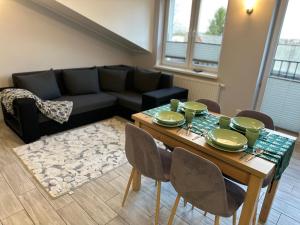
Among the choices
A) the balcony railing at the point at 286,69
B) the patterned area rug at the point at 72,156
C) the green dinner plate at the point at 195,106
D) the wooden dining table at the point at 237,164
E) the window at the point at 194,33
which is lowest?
the patterned area rug at the point at 72,156

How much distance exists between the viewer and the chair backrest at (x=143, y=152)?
58.1 inches

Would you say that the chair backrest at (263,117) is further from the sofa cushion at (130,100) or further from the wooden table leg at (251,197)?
the sofa cushion at (130,100)

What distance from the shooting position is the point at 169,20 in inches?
164

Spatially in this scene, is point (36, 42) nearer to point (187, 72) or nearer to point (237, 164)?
point (187, 72)

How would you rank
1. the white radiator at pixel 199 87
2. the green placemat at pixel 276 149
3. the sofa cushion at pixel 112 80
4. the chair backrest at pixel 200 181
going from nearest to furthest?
the chair backrest at pixel 200 181 < the green placemat at pixel 276 149 < the white radiator at pixel 199 87 < the sofa cushion at pixel 112 80

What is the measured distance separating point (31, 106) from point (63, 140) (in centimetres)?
61

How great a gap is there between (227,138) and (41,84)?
280 cm

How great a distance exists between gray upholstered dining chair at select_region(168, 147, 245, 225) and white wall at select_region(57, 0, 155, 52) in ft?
9.13

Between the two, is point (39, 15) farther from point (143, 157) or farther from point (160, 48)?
point (143, 157)

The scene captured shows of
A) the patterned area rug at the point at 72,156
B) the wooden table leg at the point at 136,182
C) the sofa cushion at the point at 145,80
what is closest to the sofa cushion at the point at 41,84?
the patterned area rug at the point at 72,156

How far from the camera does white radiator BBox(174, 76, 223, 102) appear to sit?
355 cm

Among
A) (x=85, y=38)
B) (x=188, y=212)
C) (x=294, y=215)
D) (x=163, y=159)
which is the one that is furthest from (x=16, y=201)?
(x=85, y=38)

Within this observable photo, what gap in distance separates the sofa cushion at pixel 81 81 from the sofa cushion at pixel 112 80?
16cm

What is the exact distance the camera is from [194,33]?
3.85m
